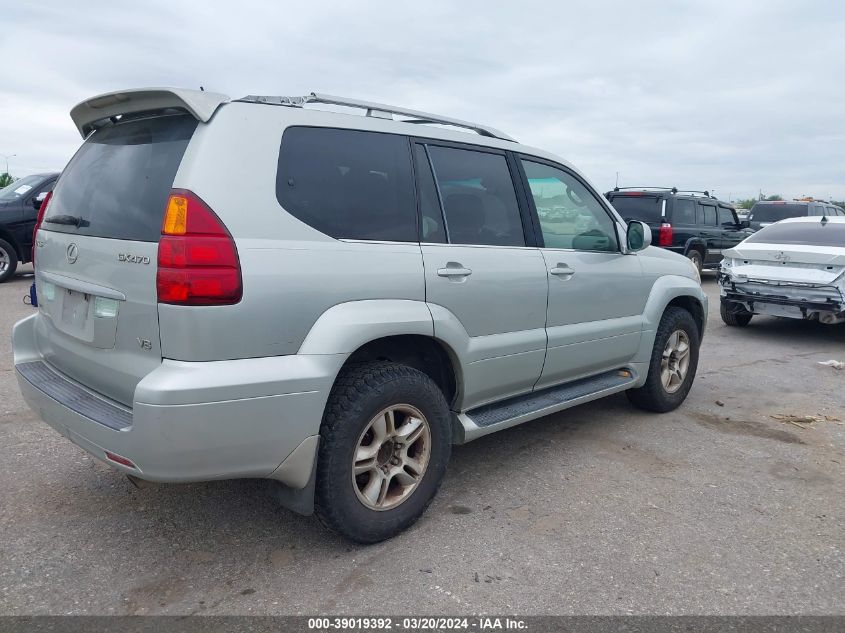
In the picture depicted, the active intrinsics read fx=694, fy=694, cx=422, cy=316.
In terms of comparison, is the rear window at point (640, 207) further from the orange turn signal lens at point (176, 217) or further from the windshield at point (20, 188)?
the orange turn signal lens at point (176, 217)

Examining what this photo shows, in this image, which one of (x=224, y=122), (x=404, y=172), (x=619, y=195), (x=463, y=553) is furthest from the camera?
(x=619, y=195)

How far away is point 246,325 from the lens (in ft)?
8.38

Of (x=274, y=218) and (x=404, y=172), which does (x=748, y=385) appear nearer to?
(x=404, y=172)

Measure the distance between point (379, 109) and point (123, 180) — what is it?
122 cm

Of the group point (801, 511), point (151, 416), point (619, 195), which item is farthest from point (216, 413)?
point (619, 195)

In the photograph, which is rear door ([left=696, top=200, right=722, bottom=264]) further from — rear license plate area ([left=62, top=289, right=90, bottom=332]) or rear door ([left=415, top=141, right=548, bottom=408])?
rear license plate area ([left=62, top=289, right=90, bottom=332])

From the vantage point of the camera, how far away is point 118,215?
2838 millimetres

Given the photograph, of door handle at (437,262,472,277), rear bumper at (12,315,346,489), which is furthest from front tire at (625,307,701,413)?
rear bumper at (12,315,346,489)

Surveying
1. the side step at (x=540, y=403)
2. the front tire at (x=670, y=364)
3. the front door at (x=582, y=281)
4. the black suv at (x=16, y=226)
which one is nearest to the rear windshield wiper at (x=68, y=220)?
the side step at (x=540, y=403)

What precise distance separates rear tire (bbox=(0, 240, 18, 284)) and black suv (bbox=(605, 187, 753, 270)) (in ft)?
34.3

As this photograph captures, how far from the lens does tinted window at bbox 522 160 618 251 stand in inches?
161

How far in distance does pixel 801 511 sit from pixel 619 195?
1087cm

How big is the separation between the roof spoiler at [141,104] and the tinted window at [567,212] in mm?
1952

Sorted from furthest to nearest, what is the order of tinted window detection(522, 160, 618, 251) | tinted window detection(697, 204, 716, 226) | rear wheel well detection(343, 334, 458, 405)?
tinted window detection(697, 204, 716, 226) → tinted window detection(522, 160, 618, 251) → rear wheel well detection(343, 334, 458, 405)
